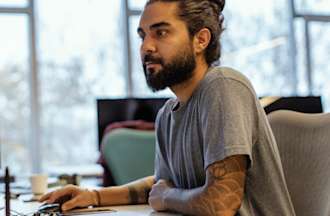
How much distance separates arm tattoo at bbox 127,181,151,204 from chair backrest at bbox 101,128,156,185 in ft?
3.82

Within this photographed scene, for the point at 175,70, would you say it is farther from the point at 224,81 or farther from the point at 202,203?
the point at 202,203

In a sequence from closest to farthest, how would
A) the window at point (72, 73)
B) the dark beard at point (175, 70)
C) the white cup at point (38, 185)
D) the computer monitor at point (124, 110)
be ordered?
the dark beard at point (175, 70) → the white cup at point (38, 185) → the computer monitor at point (124, 110) → the window at point (72, 73)

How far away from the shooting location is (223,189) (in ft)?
4.13

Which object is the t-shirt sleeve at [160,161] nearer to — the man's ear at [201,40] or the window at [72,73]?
the man's ear at [201,40]

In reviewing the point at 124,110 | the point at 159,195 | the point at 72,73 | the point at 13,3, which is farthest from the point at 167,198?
the point at 13,3

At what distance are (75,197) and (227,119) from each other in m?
0.59

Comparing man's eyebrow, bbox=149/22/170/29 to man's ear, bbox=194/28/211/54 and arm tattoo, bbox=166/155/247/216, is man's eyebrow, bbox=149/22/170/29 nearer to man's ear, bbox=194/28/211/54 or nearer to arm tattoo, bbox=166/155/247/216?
man's ear, bbox=194/28/211/54

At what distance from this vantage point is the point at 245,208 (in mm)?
1313

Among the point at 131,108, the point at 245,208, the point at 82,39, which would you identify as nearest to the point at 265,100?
the point at 131,108

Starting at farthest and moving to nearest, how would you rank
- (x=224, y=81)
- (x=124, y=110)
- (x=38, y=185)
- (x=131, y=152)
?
(x=124, y=110), (x=131, y=152), (x=38, y=185), (x=224, y=81)

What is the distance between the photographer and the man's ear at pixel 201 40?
1535 mm

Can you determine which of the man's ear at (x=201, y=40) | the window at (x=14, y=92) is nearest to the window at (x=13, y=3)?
the window at (x=14, y=92)

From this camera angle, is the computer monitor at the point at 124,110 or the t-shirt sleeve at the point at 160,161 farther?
the computer monitor at the point at 124,110

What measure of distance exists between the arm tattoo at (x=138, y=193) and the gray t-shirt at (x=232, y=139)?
9.8 inches
